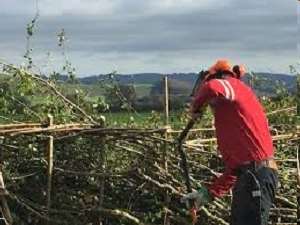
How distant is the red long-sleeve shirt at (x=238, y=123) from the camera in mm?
5402

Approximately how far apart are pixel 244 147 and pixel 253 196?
0.34 meters

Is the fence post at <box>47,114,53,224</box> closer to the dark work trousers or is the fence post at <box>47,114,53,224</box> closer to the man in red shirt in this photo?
the man in red shirt

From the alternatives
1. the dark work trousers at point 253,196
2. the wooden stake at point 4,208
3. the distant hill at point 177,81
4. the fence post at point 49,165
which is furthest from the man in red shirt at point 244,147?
the wooden stake at point 4,208

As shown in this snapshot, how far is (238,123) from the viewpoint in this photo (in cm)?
545

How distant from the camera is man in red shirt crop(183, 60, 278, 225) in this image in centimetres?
544

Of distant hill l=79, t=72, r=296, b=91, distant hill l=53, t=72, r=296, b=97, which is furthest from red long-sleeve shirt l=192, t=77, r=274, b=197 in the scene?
distant hill l=79, t=72, r=296, b=91

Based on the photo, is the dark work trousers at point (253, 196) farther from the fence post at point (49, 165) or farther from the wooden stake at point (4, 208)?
the wooden stake at point (4, 208)

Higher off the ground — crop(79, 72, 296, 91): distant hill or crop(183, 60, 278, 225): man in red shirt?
crop(79, 72, 296, 91): distant hill

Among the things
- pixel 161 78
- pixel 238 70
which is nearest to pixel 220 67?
pixel 238 70

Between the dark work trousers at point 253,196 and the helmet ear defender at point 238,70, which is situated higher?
the helmet ear defender at point 238,70

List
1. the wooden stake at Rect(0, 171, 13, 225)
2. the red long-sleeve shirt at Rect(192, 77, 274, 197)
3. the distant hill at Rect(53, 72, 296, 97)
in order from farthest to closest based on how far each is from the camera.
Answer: the distant hill at Rect(53, 72, 296, 97) < the wooden stake at Rect(0, 171, 13, 225) < the red long-sleeve shirt at Rect(192, 77, 274, 197)

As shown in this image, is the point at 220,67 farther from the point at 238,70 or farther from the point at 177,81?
the point at 177,81

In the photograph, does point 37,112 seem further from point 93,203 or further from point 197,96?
point 197,96

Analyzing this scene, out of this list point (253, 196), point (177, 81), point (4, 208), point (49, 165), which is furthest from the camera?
point (177, 81)
